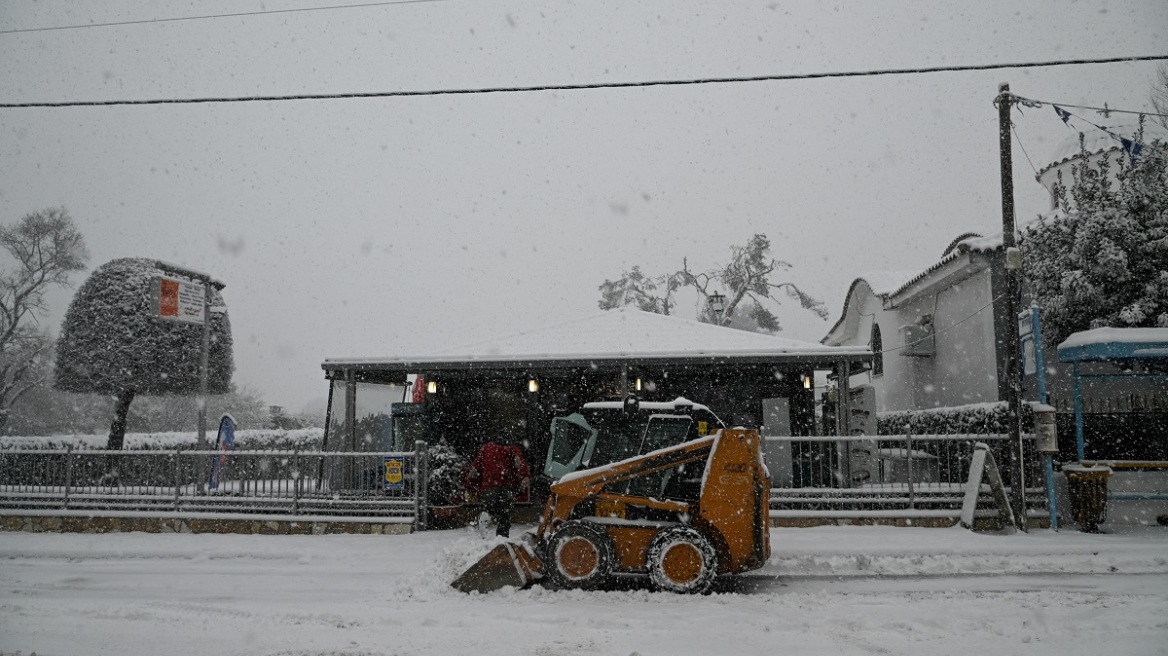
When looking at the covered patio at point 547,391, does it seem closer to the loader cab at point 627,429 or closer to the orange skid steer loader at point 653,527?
the loader cab at point 627,429

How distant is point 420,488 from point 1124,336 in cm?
1156

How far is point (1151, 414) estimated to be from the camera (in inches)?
492

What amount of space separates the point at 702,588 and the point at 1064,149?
23468mm

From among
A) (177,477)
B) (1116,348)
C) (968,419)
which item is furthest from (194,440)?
(1116,348)

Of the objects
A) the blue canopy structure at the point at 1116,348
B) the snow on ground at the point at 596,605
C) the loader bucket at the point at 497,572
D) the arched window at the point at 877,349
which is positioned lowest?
the snow on ground at the point at 596,605

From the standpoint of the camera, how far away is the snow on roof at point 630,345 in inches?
520

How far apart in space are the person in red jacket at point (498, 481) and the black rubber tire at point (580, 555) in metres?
2.99

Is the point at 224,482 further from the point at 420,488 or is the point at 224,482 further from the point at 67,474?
the point at 420,488

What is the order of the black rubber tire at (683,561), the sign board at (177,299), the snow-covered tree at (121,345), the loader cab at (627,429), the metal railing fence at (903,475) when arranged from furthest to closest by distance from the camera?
1. the snow-covered tree at (121,345)
2. the sign board at (177,299)
3. the metal railing fence at (903,475)
4. the loader cab at (627,429)
5. the black rubber tire at (683,561)

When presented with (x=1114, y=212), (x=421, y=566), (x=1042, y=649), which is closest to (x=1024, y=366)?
(x=1114, y=212)

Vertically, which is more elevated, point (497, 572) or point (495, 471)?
point (495, 471)

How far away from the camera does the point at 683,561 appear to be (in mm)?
7086

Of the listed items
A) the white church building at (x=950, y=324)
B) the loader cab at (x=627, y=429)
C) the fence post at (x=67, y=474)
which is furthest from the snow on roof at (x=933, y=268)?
the fence post at (x=67, y=474)

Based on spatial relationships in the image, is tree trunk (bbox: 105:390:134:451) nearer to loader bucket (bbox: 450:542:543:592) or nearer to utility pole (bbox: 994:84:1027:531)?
loader bucket (bbox: 450:542:543:592)
